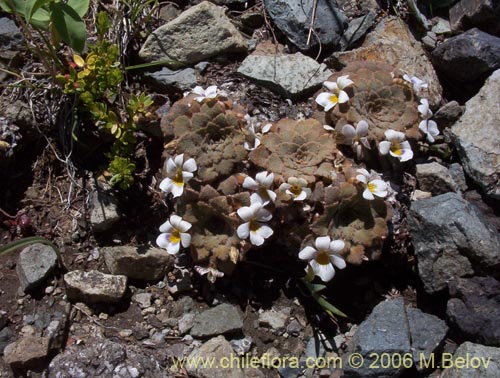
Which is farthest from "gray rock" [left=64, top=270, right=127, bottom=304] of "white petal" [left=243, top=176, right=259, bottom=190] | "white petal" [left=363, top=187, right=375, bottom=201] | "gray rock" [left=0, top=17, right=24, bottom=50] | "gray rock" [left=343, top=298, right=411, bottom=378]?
"gray rock" [left=0, top=17, right=24, bottom=50]

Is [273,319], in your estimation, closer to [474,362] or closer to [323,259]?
[323,259]

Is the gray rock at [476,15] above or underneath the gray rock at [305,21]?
above

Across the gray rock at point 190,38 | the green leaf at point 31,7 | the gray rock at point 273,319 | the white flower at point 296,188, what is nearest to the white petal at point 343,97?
the white flower at point 296,188

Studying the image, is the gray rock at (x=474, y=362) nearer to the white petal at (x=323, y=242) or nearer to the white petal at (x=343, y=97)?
the white petal at (x=323, y=242)

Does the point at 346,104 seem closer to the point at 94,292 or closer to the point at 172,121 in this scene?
the point at 172,121

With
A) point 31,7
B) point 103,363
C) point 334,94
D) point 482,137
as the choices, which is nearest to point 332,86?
point 334,94

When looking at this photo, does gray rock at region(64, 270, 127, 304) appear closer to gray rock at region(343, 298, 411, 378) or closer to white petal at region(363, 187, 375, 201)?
gray rock at region(343, 298, 411, 378)
